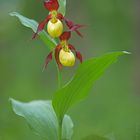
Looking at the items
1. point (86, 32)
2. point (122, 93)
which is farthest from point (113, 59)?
point (86, 32)

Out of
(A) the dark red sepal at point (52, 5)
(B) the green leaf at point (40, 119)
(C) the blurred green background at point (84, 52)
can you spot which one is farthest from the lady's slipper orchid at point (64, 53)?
(C) the blurred green background at point (84, 52)

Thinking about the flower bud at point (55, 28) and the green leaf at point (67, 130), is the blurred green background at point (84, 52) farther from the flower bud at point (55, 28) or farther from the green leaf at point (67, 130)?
the flower bud at point (55, 28)

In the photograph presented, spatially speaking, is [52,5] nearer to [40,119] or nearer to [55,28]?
[55,28]

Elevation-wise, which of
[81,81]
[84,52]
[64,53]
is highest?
[64,53]

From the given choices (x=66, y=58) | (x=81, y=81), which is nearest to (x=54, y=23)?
(x=66, y=58)

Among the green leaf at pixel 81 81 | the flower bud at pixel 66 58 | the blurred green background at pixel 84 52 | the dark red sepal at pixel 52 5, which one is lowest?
the blurred green background at pixel 84 52

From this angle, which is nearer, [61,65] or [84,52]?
[61,65]
